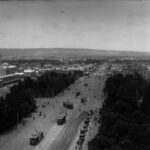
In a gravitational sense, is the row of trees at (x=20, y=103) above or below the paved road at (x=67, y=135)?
above

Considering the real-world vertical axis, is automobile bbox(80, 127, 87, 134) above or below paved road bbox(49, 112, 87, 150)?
above

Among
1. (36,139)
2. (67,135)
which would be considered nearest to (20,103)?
(67,135)

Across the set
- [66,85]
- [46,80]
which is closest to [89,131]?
[46,80]

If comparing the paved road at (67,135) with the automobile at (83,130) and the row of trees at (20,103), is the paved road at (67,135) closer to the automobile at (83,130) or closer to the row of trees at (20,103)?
the automobile at (83,130)

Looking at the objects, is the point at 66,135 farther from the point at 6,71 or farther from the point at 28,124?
the point at 6,71

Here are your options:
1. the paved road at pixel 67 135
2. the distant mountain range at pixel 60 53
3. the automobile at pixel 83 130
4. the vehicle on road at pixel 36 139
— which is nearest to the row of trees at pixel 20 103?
the vehicle on road at pixel 36 139

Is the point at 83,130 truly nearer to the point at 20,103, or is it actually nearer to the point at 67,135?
the point at 67,135

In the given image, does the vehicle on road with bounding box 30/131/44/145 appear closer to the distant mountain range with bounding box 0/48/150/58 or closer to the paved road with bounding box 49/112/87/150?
the paved road with bounding box 49/112/87/150

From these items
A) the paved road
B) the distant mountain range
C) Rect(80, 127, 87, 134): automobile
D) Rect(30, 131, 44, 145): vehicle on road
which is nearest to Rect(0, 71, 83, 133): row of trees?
Rect(30, 131, 44, 145): vehicle on road
